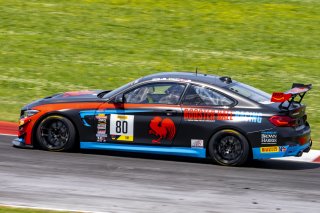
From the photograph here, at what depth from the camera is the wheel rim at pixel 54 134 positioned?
13125 millimetres

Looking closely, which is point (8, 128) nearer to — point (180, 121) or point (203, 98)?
point (180, 121)

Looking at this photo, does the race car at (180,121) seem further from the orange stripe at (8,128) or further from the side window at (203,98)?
the orange stripe at (8,128)

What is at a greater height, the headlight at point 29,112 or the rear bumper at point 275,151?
the headlight at point 29,112

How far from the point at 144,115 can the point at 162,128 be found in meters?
0.36

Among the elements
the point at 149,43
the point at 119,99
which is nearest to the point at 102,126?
the point at 119,99

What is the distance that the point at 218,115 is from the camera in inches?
494

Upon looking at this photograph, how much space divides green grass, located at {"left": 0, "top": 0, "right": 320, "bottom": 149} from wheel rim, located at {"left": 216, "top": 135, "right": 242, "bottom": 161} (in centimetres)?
530

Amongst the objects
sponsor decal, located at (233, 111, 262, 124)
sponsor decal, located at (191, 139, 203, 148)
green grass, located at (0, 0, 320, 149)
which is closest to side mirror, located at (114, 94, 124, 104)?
sponsor decal, located at (191, 139, 203, 148)

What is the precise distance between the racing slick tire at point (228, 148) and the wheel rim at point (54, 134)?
7.93 ft

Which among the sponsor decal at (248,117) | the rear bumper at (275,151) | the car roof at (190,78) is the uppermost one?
the car roof at (190,78)

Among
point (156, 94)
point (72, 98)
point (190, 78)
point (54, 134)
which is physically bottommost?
point (54, 134)

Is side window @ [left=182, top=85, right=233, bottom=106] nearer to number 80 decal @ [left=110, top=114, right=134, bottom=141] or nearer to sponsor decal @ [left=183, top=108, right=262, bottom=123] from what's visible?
sponsor decal @ [left=183, top=108, right=262, bottom=123]

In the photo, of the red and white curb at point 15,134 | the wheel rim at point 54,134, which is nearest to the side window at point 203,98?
the red and white curb at point 15,134

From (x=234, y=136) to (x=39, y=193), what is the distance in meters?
3.43
